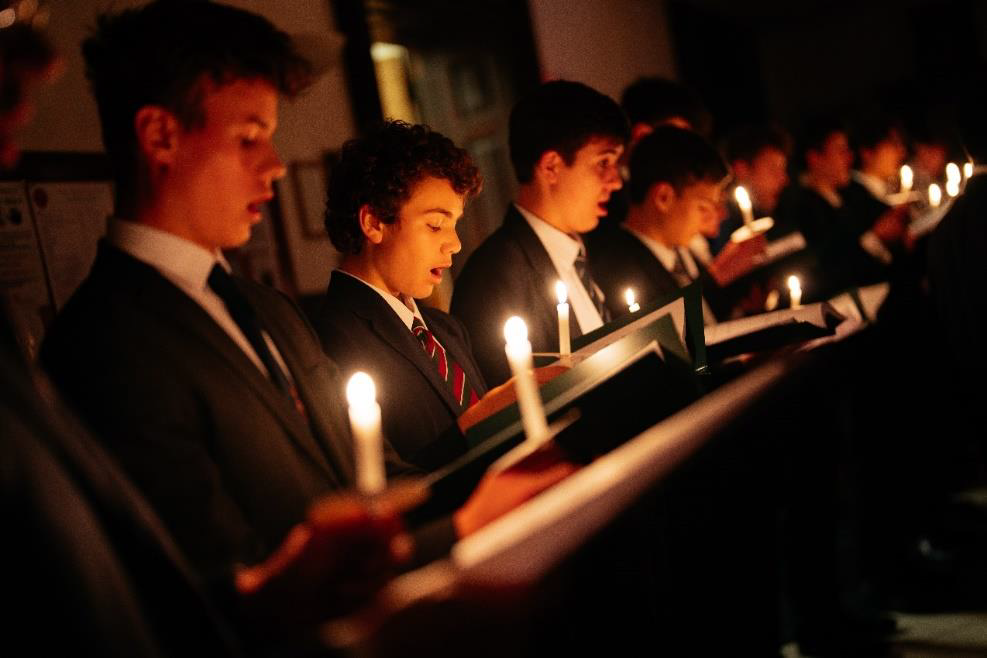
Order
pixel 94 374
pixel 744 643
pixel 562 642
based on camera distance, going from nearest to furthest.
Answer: pixel 94 374 < pixel 562 642 < pixel 744 643

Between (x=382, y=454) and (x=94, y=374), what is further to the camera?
(x=382, y=454)

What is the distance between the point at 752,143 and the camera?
536cm

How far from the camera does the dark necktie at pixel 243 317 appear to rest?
1.45m

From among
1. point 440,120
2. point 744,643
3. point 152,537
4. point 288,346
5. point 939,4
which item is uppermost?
point 939,4

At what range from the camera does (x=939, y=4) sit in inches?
371

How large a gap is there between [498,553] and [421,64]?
6.00m

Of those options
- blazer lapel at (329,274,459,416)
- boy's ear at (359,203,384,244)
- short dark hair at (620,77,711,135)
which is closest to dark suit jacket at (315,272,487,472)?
blazer lapel at (329,274,459,416)

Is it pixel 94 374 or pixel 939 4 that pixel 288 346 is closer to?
pixel 94 374

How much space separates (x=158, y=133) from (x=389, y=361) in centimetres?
81

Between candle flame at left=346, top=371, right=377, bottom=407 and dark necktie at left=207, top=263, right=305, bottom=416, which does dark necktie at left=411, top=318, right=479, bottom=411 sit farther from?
candle flame at left=346, top=371, right=377, bottom=407

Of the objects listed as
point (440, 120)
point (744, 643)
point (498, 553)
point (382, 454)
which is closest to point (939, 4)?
point (440, 120)

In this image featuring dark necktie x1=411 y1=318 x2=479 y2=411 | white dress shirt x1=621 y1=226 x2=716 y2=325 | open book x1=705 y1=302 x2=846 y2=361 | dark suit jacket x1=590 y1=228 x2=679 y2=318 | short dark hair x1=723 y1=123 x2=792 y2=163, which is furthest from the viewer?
short dark hair x1=723 y1=123 x2=792 y2=163

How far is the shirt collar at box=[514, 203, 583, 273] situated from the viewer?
2.69 metres

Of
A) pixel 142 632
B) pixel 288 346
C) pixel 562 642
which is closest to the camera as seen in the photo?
pixel 142 632
